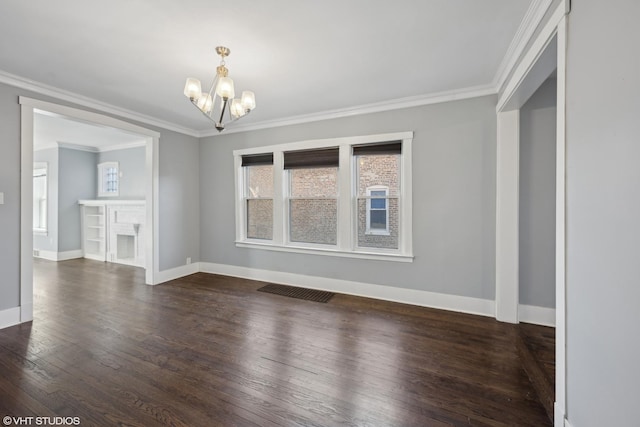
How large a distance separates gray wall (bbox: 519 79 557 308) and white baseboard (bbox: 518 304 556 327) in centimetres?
5

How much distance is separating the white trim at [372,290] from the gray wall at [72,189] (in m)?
4.14

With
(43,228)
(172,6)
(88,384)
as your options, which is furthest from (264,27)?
(43,228)

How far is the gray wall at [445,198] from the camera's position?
3.13m

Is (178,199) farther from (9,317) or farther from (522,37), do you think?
(522,37)

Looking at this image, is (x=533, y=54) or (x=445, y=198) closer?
(x=533, y=54)

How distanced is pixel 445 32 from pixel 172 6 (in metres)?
2.03

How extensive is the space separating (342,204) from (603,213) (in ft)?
9.56

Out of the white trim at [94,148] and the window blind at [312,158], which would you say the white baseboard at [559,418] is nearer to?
the window blind at [312,158]

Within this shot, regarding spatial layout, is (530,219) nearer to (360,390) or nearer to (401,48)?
(401,48)

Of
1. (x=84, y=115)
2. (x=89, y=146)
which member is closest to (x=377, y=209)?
(x=84, y=115)

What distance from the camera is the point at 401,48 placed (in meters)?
2.37

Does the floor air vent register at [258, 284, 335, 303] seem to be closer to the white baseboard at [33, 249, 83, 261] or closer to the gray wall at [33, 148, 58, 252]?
the white baseboard at [33, 249, 83, 261]

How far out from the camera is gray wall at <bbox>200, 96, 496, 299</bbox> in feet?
10.3

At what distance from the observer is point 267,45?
2318 mm
